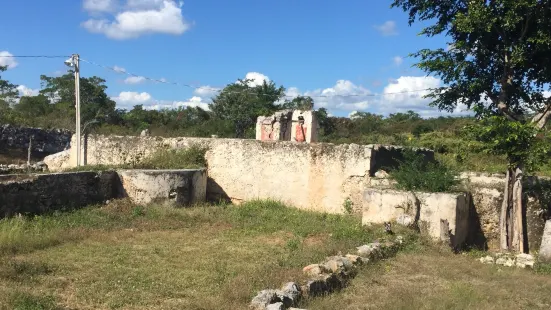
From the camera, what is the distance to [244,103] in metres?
28.3

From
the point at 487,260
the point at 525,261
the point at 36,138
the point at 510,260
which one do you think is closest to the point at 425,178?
the point at 487,260

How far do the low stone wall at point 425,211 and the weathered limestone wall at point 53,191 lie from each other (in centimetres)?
592

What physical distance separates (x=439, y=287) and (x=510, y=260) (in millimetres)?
2412

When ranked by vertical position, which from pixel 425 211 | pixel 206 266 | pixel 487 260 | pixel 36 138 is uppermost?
pixel 36 138

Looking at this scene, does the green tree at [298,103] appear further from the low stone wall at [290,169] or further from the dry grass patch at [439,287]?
the dry grass patch at [439,287]

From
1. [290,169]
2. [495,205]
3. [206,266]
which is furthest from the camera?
[290,169]

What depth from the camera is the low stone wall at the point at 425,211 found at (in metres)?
8.63

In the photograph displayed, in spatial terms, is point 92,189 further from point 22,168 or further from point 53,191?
point 22,168

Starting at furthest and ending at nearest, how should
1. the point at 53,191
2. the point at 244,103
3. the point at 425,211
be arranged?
1. the point at 244,103
2. the point at 53,191
3. the point at 425,211

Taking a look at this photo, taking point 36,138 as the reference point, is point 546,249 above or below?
below

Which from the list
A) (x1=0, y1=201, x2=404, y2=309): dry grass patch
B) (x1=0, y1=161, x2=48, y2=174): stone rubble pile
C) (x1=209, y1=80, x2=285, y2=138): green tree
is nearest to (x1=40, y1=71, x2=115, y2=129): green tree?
(x1=209, y1=80, x2=285, y2=138): green tree

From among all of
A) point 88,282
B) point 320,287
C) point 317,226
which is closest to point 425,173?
point 317,226

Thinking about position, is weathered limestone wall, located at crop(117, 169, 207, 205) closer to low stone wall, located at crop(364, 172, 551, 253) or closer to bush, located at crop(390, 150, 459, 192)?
low stone wall, located at crop(364, 172, 551, 253)

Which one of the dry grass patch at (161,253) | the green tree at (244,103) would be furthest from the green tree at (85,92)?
the dry grass patch at (161,253)
